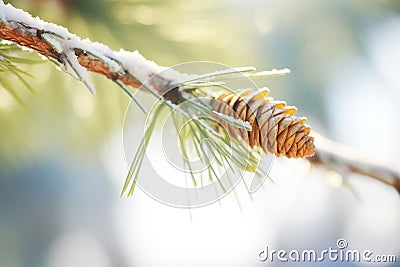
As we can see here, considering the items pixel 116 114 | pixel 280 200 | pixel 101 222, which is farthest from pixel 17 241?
pixel 116 114

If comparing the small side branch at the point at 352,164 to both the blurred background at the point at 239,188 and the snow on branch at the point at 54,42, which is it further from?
the snow on branch at the point at 54,42

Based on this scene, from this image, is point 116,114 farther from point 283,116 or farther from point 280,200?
point 280,200

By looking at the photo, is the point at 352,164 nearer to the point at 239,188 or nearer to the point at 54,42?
the point at 239,188

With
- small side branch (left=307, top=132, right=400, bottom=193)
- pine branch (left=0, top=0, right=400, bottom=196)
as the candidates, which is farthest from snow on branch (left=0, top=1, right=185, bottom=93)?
small side branch (left=307, top=132, right=400, bottom=193)

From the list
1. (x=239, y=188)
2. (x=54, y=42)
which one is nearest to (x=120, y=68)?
(x=54, y=42)

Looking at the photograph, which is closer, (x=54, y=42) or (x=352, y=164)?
(x=54, y=42)

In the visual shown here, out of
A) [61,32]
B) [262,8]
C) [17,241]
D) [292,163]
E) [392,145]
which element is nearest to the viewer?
[61,32]
